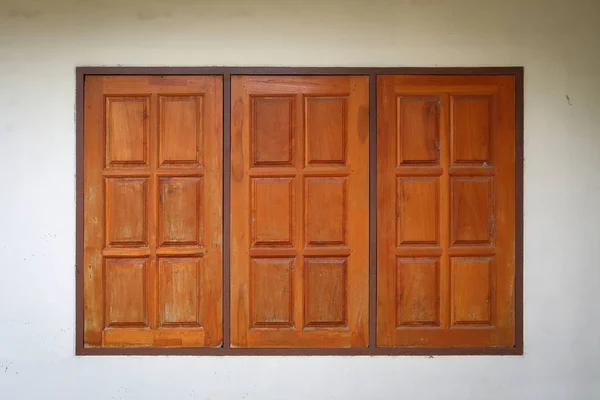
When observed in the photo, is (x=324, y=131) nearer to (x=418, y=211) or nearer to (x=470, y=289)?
(x=418, y=211)

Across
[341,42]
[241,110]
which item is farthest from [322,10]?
[241,110]

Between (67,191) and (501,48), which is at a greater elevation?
(501,48)

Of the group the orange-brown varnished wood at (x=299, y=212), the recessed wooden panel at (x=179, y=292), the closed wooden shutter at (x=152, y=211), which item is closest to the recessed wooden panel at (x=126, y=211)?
the closed wooden shutter at (x=152, y=211)

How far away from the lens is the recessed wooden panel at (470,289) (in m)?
3.65

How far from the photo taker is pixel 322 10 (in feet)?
11.9

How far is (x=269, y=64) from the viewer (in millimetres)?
3623

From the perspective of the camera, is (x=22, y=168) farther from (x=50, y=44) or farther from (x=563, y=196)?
(x=563, y=196)

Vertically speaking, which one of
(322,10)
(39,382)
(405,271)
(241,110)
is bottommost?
(39,382)

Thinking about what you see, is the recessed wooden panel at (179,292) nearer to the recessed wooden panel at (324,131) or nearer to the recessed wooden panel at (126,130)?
the recessed wooden panel at (126,130)

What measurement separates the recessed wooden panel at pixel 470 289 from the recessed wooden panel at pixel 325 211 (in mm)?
775

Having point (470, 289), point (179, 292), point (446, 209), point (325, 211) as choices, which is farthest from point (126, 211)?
point (470, 289)

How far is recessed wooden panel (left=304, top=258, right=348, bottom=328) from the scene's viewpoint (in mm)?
3648

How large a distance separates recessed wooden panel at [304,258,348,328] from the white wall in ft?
0.81

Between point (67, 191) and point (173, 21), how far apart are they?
4.20ft
